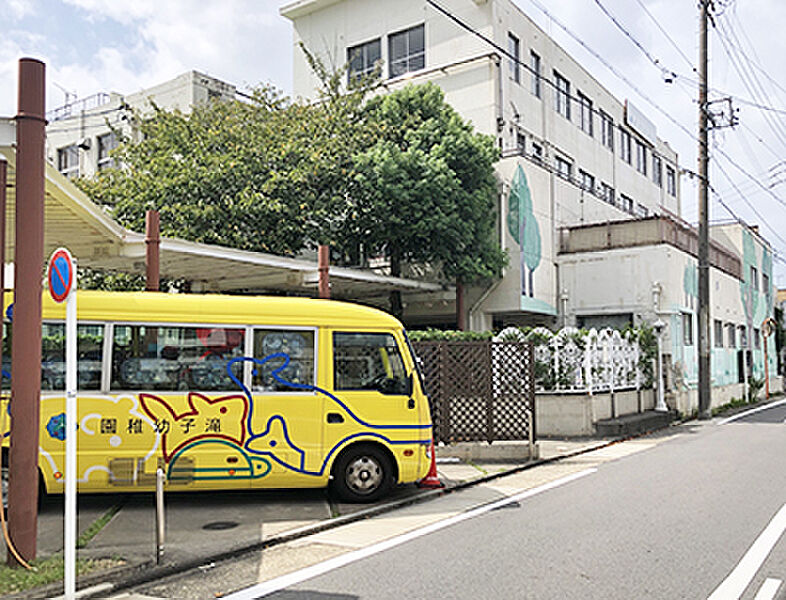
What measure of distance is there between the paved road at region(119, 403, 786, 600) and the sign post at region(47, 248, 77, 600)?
0.77m

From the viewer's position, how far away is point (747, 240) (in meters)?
39.6

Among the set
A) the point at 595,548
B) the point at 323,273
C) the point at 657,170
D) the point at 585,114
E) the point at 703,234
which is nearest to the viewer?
the point at 595,548

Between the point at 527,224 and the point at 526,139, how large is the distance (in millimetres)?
4882

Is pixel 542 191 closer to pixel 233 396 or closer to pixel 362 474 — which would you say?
pixel 362 474

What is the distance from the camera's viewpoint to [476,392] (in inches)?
545

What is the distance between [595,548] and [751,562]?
1.37 metres

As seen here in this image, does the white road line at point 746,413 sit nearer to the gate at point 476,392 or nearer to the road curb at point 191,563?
the gate at point 476,392

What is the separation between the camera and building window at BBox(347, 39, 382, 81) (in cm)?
3011

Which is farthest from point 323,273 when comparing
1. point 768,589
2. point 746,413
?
point 746,413

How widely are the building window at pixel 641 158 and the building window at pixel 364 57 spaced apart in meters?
16.9

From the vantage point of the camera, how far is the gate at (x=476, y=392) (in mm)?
13773

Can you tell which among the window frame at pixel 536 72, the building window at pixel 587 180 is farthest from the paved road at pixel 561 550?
the building window at pixel 587 180

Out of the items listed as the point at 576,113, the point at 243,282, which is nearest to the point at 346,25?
the point at 576,113

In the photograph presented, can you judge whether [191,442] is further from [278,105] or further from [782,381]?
[782,381]
